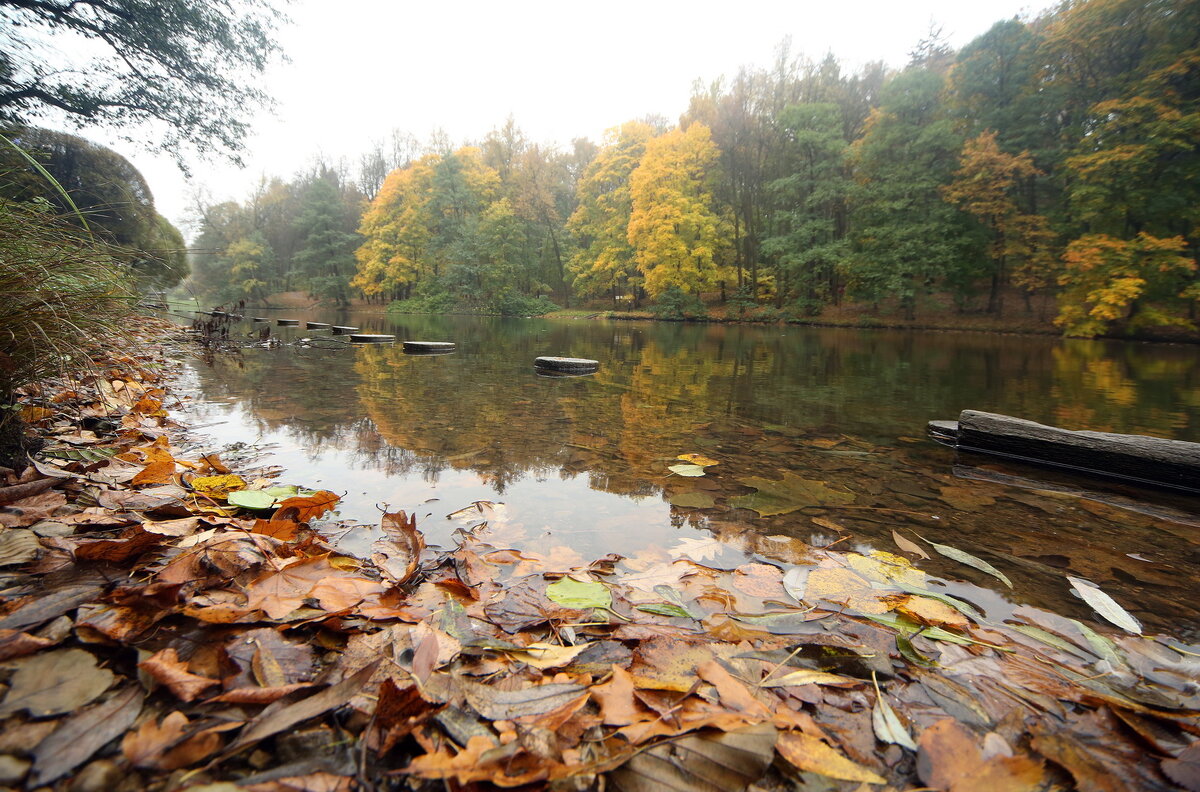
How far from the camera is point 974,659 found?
1.43m

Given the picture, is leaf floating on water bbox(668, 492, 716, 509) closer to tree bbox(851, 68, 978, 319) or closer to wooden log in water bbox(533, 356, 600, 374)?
wooden log in water bbox(533, 356, 600, 374)

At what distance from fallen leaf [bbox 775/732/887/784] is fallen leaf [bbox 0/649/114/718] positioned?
1.26 meters

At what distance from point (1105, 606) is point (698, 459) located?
219 centimetres

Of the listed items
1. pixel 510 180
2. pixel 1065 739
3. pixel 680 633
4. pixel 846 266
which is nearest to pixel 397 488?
pixel 680 633

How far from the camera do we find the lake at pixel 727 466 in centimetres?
236

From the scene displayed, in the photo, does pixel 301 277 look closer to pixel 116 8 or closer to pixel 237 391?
pixel 116 8

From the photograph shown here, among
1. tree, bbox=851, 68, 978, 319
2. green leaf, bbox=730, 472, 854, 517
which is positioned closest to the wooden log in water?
green leaf, bbox=730, 472, 854, 517

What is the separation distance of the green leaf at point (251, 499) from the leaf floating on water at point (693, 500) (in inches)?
80.1

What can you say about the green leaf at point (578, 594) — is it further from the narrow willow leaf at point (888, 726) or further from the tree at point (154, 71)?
the tree at point (154, 71)

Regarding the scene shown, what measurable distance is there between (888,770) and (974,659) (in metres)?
0.68

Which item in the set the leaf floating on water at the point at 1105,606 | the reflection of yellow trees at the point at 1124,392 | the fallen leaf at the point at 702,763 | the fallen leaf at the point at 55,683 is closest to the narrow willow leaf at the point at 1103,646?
the leaf floating on water at the point at 1105,606

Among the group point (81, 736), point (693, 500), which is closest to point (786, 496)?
point (693, 500)

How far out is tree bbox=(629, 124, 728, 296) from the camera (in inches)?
991

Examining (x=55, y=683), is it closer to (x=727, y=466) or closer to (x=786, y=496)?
(x=786, y=496)
